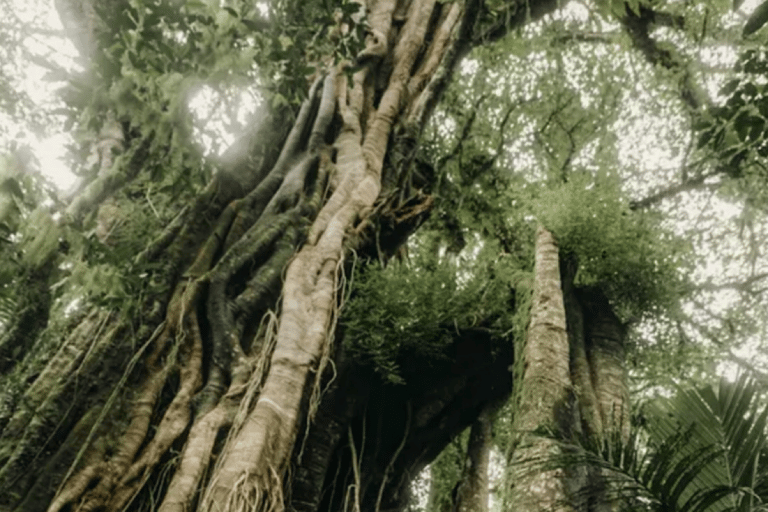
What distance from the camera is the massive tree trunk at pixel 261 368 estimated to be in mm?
2949

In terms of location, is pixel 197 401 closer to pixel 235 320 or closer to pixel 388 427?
pixel 235 320

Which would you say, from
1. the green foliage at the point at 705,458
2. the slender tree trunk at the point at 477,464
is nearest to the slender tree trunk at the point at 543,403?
the green foliage at the point at 705,458

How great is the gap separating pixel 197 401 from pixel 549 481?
195cm

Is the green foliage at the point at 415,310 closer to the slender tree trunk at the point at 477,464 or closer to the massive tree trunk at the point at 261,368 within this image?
the massive tree trunk at the point at 261,368

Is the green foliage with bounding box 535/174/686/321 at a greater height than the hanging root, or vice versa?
the green foliage with bounding box 535/174/686/321

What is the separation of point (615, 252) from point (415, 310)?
6.04 feet

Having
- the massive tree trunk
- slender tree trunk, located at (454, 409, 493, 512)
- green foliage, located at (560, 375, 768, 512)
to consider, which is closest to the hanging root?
the massive tree trunk

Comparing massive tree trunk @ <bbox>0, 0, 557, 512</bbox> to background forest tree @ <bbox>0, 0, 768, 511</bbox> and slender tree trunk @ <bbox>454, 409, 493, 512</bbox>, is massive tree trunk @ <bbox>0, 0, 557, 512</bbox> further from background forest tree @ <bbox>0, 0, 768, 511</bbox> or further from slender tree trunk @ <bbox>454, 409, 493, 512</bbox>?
slender tree trunk @ <bbox>454, 409, 493, 512</bbox>

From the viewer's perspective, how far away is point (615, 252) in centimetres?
500

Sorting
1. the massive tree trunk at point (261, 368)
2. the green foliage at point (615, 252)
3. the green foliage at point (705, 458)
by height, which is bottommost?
the green foliage at point (705, 458)

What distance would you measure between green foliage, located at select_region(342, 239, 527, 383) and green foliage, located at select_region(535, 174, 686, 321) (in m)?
0.59

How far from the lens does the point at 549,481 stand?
2445 millimetres

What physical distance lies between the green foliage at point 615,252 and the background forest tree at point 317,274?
0.07 ft

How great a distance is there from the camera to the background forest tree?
2.89 m
